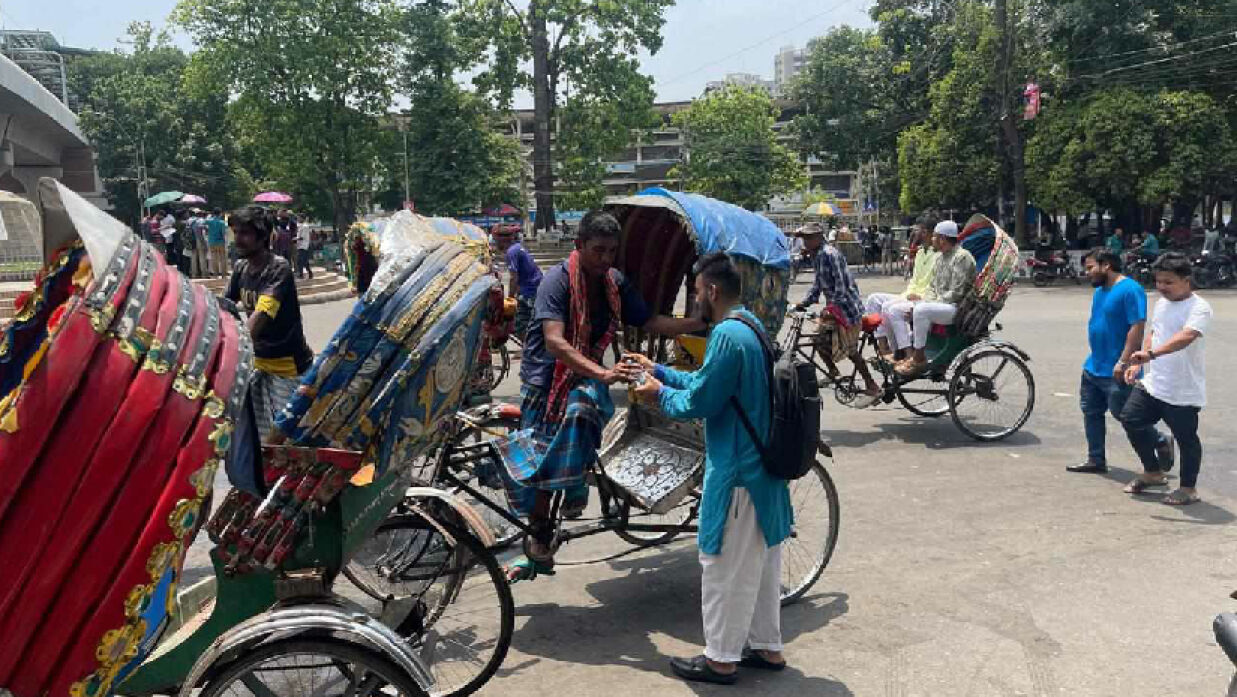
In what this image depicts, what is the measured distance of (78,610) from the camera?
216 cm

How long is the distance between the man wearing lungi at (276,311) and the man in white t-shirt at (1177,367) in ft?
16.7

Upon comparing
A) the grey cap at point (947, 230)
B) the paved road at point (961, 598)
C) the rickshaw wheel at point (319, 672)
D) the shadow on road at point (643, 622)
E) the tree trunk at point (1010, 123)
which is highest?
the tree trunk at point (1010, 123)

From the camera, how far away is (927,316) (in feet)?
26.0

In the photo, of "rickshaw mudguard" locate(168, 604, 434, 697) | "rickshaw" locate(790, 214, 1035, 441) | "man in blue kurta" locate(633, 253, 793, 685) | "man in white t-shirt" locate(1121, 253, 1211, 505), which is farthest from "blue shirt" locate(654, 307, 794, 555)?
"rickshaw" locate(790, 214, 1035, 441)

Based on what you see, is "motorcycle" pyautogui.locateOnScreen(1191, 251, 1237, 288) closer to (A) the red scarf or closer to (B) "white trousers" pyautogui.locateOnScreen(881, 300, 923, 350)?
(B) "white trousers" pyautogui.locateOnScreen(881, 300, 923, 350)

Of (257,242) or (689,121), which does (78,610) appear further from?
(689,121)

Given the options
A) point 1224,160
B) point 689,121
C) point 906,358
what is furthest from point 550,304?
point 689,121

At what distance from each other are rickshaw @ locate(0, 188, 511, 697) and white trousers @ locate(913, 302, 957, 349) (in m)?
4.88

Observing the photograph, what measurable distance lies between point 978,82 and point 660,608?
25.5 m

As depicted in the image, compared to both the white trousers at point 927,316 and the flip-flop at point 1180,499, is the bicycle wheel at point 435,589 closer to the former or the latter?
the flip-flop at point 1180,499

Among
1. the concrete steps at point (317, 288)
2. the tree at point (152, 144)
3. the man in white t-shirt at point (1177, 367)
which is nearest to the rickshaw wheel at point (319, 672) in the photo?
the man in white t-shirt at point (1177, 367)

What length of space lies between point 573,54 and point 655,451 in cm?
3186

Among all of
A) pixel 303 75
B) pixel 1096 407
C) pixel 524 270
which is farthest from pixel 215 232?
pixel 1096 407

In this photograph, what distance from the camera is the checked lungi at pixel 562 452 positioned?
4219mm
